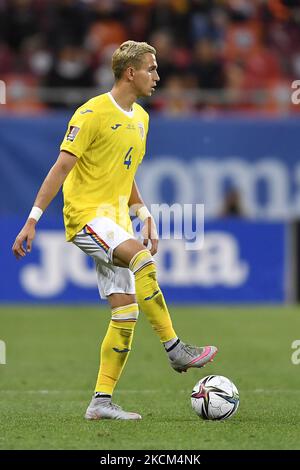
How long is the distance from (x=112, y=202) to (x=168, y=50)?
1001 centimetres

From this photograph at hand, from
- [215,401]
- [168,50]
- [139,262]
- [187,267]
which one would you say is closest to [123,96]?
[139,262]

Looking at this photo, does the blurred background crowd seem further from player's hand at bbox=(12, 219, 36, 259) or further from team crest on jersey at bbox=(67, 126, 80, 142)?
player's hand at bbox=(12, 219, 36, 259)

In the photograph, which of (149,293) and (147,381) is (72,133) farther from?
(147,381)

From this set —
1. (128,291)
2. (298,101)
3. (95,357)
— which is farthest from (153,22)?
(128,291)

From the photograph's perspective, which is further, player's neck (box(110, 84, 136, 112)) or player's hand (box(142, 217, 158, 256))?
player's hand (box(142, 217, 158, 256))

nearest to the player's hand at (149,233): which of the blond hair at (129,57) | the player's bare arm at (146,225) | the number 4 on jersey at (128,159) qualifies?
the player's bare arm at (146,225)

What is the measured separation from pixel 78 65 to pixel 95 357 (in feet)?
22.6

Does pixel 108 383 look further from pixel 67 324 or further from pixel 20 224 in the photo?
pixel 20 224

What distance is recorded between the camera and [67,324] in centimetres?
1282

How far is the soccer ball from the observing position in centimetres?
629

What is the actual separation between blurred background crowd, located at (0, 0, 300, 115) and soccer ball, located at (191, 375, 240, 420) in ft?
31.5

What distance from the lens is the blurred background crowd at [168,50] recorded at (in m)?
15.8

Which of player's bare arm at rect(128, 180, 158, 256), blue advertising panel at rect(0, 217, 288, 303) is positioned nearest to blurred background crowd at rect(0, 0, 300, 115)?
blue advertising panel at rect(0, 217, 288, 303)

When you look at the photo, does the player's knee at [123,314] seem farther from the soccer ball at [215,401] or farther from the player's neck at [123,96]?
the player's neck at [123,96]
